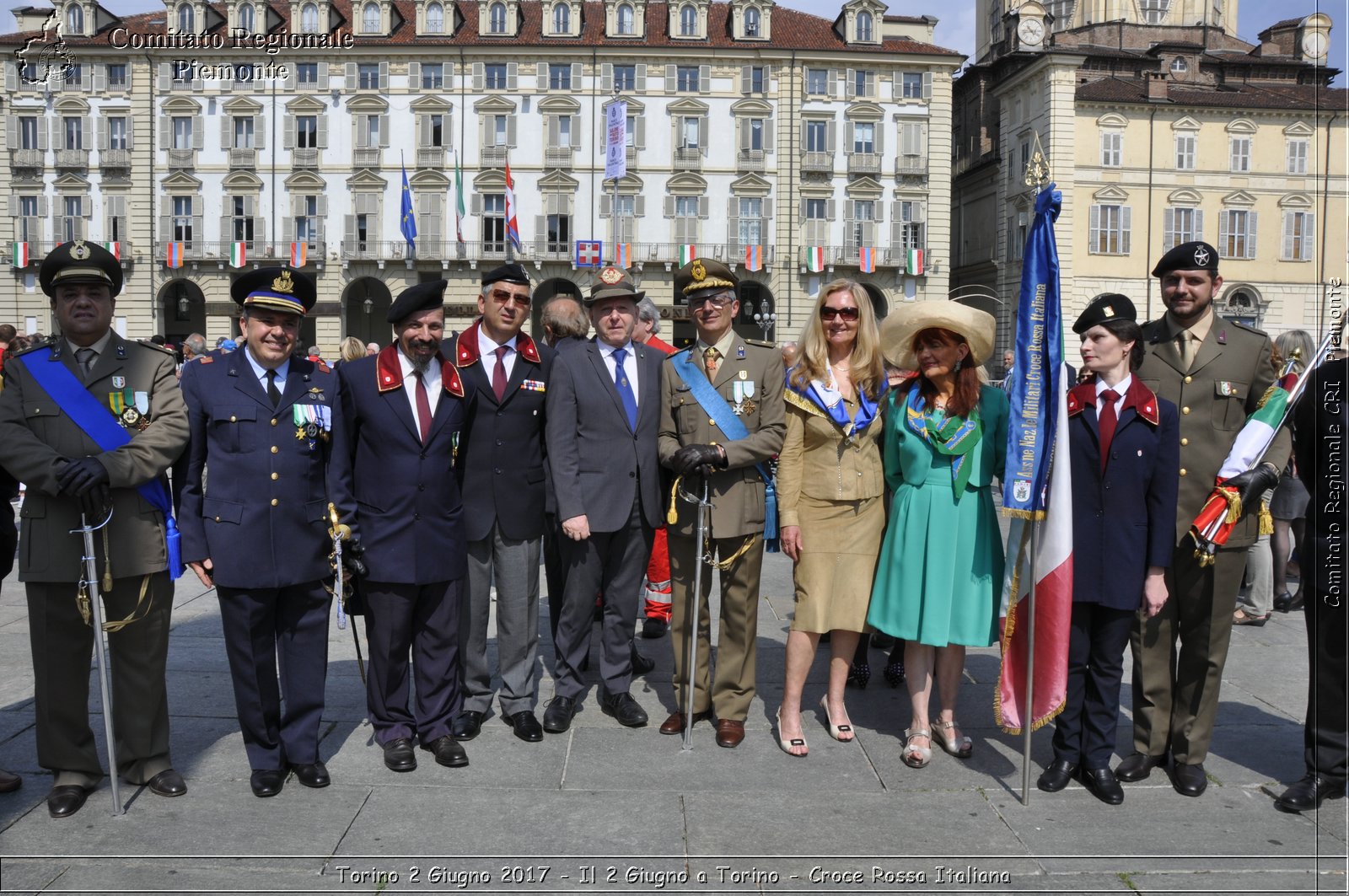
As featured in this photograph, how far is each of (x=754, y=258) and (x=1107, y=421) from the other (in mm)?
41665

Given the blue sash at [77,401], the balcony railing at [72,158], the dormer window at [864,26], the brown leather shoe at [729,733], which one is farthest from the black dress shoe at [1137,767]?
the balcony railing at [72,158]

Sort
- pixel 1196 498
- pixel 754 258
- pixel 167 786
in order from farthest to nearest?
1. pixel 754 258
2. pixel 1196 498
3. pixel 167 786

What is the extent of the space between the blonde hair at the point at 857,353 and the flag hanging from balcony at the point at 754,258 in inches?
1620

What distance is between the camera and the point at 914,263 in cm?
4581

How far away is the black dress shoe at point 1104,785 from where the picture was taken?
448 cm

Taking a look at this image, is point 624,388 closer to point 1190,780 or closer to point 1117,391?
point 1117,391

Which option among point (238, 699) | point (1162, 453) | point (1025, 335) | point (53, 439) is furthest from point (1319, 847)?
point (53, 439)

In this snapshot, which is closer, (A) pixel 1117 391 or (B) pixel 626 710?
(A) pixel 1117 391

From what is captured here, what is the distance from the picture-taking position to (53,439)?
169 inches

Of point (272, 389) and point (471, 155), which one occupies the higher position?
point (471, 155)

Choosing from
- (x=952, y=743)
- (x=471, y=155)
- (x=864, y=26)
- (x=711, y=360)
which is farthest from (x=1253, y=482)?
(x=864, y=26)

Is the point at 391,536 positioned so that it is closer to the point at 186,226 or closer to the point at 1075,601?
the point at 1075,601

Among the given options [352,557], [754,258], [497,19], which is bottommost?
[352,557]

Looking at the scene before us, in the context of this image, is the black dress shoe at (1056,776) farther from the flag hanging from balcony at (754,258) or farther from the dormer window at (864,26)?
the dormer window at (864,26)
